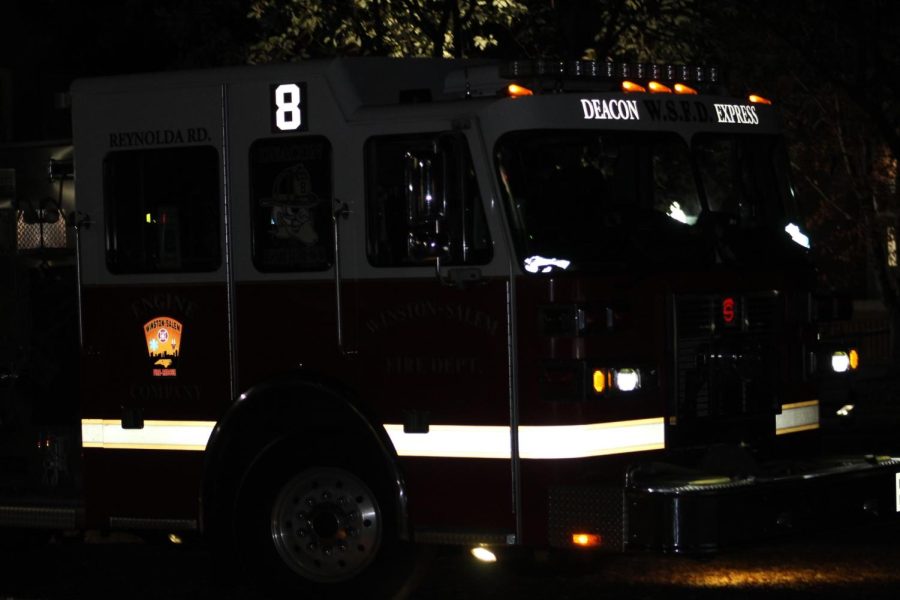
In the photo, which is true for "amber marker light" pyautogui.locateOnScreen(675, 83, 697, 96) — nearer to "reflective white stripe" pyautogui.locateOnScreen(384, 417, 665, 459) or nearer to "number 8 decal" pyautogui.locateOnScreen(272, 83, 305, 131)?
"reflective white stripe" pyautogui.locateOnScreen(384, 417, 665, 459)

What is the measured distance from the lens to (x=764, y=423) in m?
8.47

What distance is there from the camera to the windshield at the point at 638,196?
780 centimetres

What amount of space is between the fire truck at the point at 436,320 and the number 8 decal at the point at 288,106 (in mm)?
21

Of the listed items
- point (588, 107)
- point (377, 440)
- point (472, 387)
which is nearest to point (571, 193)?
point (588, 107)

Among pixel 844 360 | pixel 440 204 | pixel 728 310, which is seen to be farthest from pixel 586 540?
pixel 844 360

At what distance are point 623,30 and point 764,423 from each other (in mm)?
7650

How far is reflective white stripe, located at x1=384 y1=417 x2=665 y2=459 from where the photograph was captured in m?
7.68

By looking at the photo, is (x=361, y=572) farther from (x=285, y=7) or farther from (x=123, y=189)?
(x=285, y=7)

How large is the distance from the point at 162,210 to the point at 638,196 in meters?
2.56

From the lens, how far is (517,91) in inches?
312

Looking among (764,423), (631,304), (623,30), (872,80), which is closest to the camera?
(631,304)

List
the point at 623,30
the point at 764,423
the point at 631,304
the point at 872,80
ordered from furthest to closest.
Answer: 1. the point at 872,80
2. the point at 623,30
3. the point at 764,423
4. the point at 631,304

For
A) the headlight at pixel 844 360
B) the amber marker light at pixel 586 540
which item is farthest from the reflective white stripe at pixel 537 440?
the headlight at pixel 844 360

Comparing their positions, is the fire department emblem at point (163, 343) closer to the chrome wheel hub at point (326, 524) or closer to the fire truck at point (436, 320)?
the fire truck at point (436, 320)
